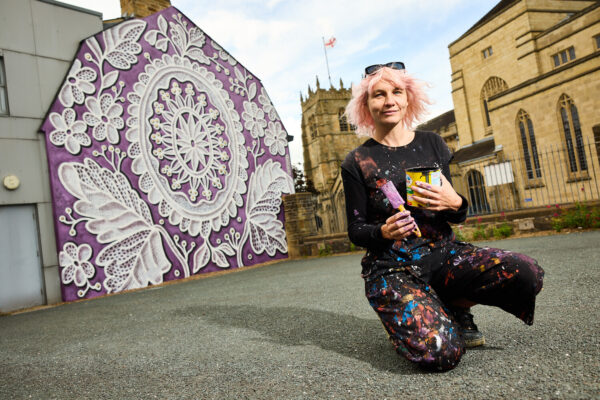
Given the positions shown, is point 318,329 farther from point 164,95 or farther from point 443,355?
point 164,95

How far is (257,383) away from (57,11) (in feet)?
32.9

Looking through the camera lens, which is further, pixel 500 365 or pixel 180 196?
pixel 180 196

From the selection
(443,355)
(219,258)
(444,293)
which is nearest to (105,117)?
(219,258)

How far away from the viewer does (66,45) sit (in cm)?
898

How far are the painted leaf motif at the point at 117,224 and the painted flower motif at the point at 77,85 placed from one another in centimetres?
139

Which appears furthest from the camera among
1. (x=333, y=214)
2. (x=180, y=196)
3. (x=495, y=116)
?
(x=495, y=116)

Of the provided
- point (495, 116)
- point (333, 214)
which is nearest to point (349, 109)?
point (333, 214)

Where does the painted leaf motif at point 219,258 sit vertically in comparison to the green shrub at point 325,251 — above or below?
above

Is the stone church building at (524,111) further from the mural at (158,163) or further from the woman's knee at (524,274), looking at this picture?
the woman's knee at (524,274)

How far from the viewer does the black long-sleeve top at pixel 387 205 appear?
2420 mm

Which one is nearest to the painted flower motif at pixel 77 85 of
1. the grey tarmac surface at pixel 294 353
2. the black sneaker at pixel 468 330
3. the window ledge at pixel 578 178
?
the grey tarmac surface at pixel 294 353

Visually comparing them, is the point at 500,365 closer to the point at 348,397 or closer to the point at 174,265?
the point at 348,397

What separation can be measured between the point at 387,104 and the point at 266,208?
31.0ft

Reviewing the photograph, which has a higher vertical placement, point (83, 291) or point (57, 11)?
point (57, 11)
